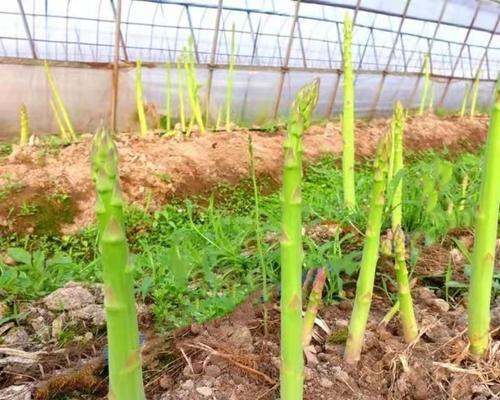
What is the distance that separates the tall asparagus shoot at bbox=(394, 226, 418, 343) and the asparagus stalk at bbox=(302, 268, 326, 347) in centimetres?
20

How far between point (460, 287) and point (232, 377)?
927 mm

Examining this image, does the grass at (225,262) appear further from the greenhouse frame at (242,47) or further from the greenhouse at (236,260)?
the greenhouse frame at (242,47)

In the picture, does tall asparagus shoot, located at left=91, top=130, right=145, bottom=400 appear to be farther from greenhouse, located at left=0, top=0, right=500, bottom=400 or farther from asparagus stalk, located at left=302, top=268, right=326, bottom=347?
asparagus stalk, located at left=302, top=268, right=326, bottom=347

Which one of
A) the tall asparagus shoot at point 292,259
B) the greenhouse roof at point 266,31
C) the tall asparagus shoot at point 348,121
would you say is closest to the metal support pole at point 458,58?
the greenhouse roof at point 266,31

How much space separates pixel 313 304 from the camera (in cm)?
166

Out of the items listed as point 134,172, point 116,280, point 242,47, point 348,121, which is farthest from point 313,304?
point 242,47

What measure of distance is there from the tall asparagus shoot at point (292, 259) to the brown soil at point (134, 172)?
4.19 meters

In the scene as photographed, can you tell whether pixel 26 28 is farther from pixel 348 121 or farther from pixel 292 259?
pixel 292 259

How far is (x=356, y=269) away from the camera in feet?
7.04

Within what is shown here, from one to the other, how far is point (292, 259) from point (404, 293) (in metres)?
0.57

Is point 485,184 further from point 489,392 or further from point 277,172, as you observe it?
point 277,172

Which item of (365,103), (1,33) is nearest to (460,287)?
(1,33)

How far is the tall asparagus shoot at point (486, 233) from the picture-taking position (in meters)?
1.54

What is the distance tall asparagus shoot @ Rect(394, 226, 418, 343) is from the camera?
1.61m
